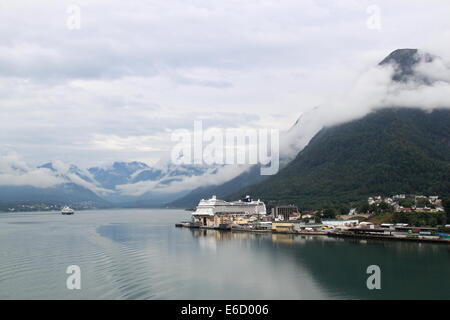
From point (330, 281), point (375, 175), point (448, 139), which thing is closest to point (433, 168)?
point (375, 175)

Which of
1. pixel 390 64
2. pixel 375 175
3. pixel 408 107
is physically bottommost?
pixel 375 175

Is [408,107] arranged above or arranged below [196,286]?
above

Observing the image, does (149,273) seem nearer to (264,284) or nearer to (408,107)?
(264,284)

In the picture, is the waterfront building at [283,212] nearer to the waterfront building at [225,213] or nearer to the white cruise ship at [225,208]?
the waterfront building at [225,213]

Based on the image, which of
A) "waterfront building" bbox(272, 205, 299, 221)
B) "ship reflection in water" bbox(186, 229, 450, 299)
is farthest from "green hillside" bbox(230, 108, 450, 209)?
"ship reflection in water" bbox(186, 229, 450, 299)

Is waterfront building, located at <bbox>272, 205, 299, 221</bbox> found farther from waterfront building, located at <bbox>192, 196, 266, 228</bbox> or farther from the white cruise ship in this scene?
the white cruise ship

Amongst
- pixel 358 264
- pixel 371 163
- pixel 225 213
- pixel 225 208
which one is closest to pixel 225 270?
pixel 358 264

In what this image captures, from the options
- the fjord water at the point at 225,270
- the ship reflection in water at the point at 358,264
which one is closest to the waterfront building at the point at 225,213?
the ship reflection in water at the point at 358,264
